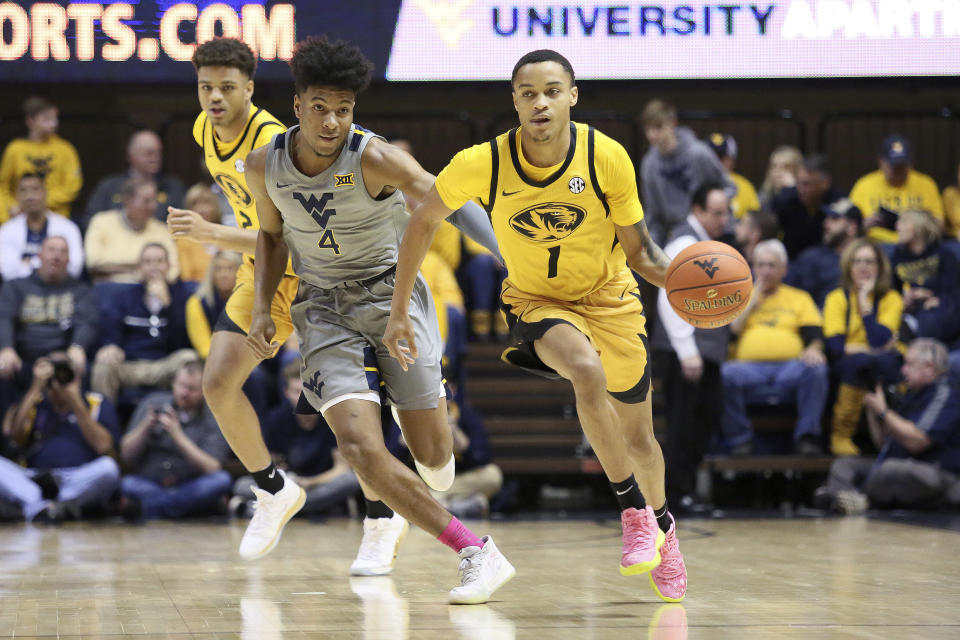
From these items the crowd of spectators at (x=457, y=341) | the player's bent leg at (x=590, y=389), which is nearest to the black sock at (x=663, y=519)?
the player's bent leg at (x=590, y=389)

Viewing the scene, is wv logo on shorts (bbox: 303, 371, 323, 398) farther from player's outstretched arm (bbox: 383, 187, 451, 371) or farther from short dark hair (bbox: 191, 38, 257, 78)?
short dark hair (bbox: 191, 38, 257, 78)

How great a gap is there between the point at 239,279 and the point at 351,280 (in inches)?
30.9

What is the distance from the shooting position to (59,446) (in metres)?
8.15

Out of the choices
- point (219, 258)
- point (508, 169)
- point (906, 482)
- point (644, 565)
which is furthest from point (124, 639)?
point (906, 482)

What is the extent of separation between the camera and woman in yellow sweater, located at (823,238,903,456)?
8594 millimetres

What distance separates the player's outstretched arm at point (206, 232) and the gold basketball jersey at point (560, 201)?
A: 3.65 feet

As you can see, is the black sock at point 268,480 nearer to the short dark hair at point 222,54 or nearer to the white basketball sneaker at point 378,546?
the white basketball sneaker at point 378,546

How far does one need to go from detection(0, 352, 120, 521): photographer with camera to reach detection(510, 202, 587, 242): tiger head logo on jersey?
4.51m

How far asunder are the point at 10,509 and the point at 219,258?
2091 mm

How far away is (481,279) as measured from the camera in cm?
947

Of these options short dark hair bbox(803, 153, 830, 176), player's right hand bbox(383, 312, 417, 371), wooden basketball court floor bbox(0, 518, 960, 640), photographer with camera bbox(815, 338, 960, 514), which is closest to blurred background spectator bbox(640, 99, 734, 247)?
short dark hair bbox(803, 153, 830, 176)

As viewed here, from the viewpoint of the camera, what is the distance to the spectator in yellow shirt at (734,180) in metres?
9.48

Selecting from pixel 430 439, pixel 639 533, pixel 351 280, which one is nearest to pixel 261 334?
pixel 351 280

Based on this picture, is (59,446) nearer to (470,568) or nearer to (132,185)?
(132,185)
